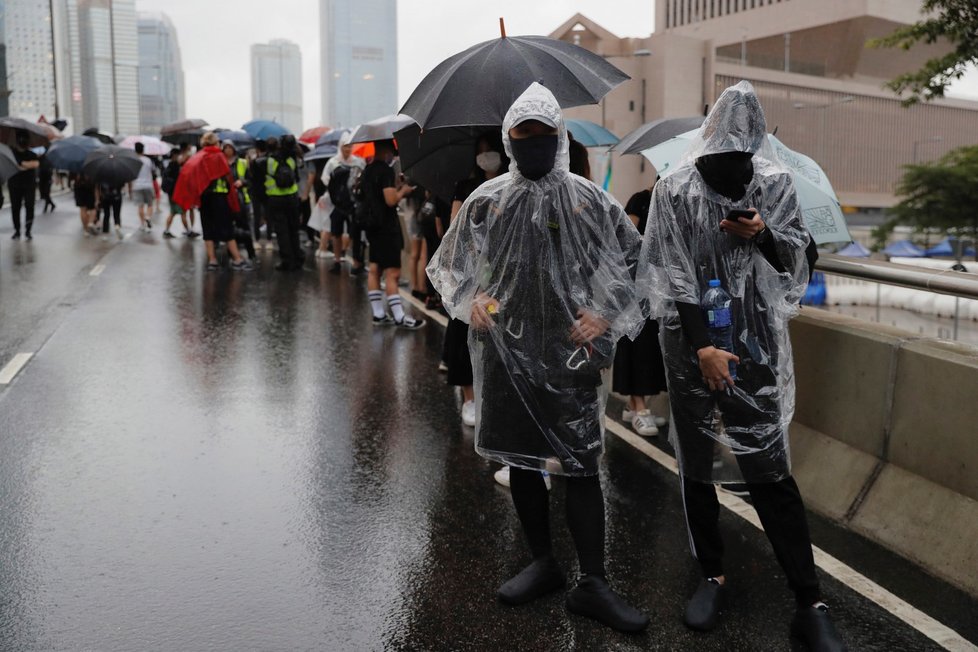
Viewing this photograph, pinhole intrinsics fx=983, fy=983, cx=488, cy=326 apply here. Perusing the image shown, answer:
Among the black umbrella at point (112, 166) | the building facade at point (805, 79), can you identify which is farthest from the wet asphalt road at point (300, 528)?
the building facade at point (805, 79)

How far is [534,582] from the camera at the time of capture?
3828mm

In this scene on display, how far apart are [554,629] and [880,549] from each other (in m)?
1.67

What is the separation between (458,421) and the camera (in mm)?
6566

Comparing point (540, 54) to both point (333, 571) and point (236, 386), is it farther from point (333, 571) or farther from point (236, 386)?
point (236, 386)

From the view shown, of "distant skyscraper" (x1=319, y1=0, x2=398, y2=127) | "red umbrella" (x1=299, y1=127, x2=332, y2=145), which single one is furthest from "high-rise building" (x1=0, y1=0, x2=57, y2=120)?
"red umbrella" (x1=299, y1=127, x2=332, y2=145)

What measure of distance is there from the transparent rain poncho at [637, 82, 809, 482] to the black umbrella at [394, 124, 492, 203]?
8.06 feet

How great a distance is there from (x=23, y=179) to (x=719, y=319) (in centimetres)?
1777

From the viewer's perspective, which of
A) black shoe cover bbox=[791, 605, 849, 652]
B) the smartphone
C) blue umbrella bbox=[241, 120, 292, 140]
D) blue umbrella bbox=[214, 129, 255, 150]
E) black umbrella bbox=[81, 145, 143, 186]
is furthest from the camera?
blue umbrella bbox=[214, 129, 255, 150]

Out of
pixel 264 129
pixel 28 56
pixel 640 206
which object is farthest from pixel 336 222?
pixel 28 56

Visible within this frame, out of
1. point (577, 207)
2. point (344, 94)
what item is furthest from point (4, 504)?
point (344, 94)

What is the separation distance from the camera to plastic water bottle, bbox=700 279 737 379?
139 inches

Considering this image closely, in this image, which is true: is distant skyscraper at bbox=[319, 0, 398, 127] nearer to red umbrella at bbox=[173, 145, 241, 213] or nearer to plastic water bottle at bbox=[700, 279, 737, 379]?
red umbrella at bbox=[173, 145, 241, 213]

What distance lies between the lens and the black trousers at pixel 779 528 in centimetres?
352

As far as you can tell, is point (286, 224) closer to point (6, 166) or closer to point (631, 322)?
point (6, 166)
